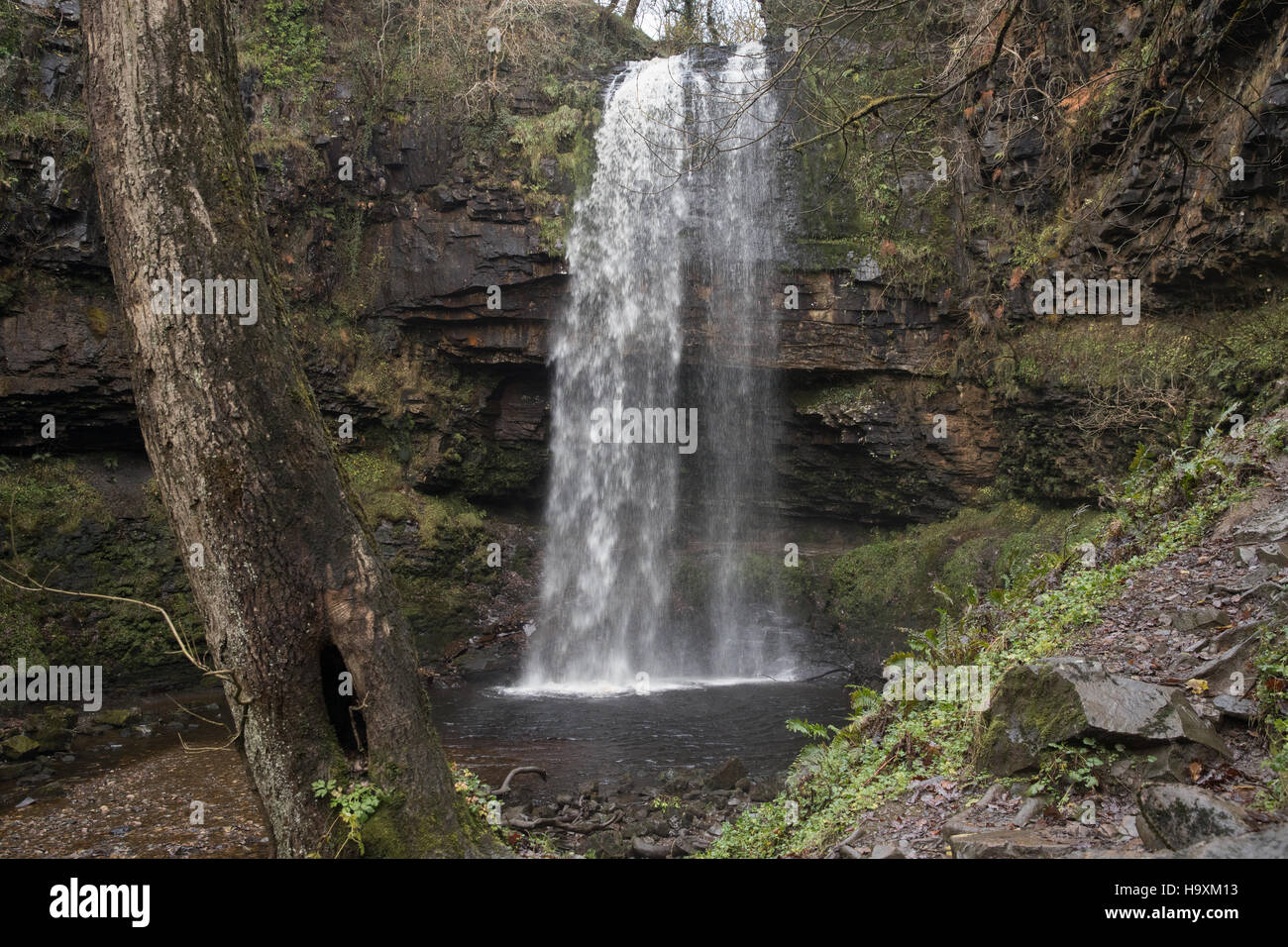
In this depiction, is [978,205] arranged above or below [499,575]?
above

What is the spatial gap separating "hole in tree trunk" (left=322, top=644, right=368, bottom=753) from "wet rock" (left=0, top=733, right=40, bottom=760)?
7.23 metres

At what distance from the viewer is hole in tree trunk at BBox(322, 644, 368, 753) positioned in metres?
3.90

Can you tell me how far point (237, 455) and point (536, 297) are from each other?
36.6 feet

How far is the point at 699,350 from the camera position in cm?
1477

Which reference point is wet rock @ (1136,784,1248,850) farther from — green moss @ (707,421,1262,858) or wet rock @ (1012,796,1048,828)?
green moss @ (707,421,1262,858)

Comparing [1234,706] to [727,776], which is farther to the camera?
[727,776]

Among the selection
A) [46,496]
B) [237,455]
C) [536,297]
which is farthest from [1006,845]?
[46,496]

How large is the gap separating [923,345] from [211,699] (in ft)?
39.8

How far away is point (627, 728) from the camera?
34.6 feet

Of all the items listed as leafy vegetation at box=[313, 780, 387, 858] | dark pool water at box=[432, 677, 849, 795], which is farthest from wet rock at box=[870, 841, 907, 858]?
dark pool water at box=[432, 677, 849, 795]

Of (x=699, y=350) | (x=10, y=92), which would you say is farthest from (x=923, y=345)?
(x=10, y=92)

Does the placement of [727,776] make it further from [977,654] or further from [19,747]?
[19,747]
